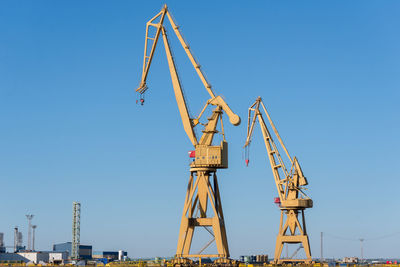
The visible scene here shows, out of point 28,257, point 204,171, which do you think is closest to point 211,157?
point 204,171

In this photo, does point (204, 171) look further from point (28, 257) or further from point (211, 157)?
point (28, 257)

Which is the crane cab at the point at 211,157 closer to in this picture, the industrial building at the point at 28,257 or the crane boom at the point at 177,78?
the crane boom at the point at 177,78

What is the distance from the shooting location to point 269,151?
136250 millimetres

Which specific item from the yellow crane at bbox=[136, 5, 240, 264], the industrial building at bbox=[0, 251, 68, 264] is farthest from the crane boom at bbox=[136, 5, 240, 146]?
the industrial building at bbox=[0, 251, 68, 264]

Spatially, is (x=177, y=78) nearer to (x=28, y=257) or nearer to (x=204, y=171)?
(x=204, y=171)

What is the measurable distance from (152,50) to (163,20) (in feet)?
18.4

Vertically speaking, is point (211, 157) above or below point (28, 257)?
above

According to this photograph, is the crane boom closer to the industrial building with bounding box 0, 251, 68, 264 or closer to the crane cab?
the crane cab

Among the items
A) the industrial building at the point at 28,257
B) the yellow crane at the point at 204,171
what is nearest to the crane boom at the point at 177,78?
the yellow crane at the point at 204,171

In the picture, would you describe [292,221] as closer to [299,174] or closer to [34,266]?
[299,174]

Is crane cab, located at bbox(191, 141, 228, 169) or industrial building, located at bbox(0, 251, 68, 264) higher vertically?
crane cab, located at bbox(191, 141, 228, 169)

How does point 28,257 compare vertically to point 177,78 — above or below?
below

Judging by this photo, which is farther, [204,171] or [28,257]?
[28,257]

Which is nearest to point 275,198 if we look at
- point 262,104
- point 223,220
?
point 262,104
